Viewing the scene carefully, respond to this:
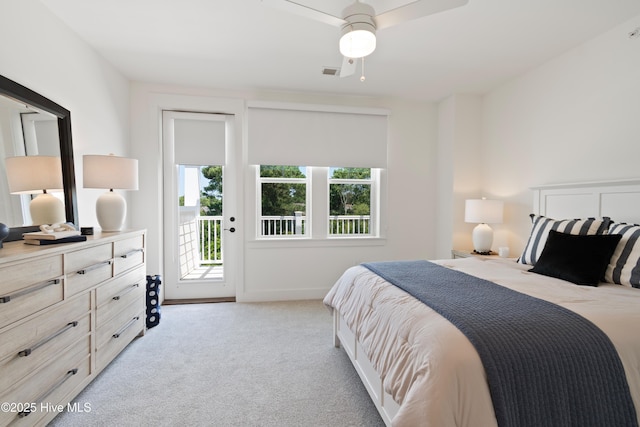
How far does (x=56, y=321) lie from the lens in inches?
64.3

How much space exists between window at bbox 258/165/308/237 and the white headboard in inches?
104

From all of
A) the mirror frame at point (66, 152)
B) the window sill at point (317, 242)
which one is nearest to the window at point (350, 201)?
the window sill at point (317, 242)

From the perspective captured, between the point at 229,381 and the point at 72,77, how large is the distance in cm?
274

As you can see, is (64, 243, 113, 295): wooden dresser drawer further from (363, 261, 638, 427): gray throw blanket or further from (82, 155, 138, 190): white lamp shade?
(363, 261, 638, 427): gray throw blanket

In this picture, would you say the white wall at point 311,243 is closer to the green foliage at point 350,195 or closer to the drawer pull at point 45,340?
the green foliage at point 350,195

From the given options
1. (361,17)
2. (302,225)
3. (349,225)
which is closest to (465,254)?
(349,225)

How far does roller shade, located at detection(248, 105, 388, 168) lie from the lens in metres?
3.75

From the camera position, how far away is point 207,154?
3.78 m

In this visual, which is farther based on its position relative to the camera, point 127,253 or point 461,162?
point 461,162

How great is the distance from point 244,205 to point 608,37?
3.85 meters

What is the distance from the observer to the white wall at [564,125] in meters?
2.38

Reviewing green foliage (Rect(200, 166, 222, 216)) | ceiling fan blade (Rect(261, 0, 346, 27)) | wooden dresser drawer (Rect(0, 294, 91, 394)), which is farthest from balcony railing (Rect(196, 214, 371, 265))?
ceiling fan blade (Rect(261, 0, 346, 27))

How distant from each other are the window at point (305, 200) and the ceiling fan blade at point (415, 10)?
2320 millimetres

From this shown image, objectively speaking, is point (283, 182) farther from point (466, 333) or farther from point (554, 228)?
point (466, 333)
